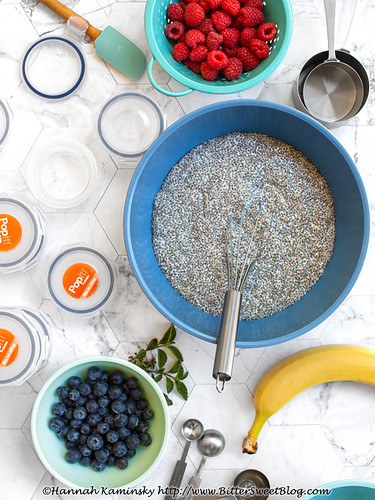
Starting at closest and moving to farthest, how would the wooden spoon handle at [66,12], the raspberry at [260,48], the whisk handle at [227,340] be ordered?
the whisk handle at [227,340] < the raspberry at [260,48] < the wooden spoon handle at [66,12]

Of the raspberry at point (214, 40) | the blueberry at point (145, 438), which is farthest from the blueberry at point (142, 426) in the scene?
the raspberry at point (214, 40)

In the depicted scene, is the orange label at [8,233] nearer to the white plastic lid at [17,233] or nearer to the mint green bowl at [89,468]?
the white plastic lid at [17,233]

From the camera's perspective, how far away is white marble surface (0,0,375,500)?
3.44 feet

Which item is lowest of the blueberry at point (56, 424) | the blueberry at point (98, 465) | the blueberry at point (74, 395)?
the blueberry at point (98, 465)

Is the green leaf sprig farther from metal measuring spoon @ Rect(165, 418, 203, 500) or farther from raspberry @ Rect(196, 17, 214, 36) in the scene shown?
raspberry @ Rect(196, 17, 214, 36)

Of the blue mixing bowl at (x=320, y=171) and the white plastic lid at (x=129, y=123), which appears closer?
the blue mixing bowl at (x=320, y=171)

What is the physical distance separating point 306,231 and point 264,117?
0.83 feet

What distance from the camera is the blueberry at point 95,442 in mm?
964

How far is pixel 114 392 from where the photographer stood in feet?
3.19

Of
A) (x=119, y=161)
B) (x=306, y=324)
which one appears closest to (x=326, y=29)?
(x=119, y=161)

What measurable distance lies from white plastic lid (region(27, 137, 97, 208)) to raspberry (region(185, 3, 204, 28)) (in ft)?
1.15

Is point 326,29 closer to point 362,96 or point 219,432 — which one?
point 362,96

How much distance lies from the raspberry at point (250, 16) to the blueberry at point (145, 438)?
879mm

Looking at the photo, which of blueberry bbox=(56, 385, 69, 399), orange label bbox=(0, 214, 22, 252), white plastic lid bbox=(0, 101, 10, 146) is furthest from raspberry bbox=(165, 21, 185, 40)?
blueberry bbox=(56, 385, 69, 399)
